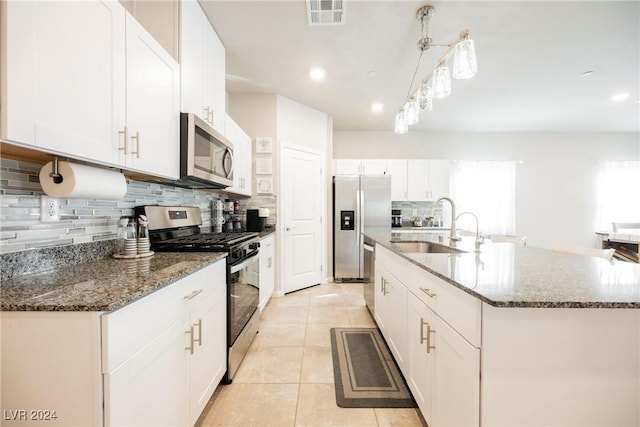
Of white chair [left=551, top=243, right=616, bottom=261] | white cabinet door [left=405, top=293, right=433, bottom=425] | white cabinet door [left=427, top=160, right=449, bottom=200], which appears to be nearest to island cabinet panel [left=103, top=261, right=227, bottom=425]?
white cabinet door [left=405, top=293, right=433, bottom=425]

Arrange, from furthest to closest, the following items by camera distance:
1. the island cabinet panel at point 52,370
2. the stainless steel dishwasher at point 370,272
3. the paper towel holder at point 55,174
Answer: the stainless steel dishwasher at point 370,272, the paper towel holder at point 55,174, the island cabinet panel at point 52,370

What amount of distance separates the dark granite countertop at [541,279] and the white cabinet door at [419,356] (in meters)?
0.27

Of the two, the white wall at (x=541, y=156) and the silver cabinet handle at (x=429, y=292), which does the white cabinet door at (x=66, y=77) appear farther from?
the white wall at (x=541, y=156)

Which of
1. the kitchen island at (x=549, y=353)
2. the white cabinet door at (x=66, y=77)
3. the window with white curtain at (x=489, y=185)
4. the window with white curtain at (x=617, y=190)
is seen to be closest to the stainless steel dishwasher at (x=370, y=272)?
the kitchen island at (x=549, y=353)

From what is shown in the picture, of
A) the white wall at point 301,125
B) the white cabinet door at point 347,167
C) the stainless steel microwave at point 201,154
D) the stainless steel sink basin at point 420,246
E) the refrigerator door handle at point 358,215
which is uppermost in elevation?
the white wall at point 301,125

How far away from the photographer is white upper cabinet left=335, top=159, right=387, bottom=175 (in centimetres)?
447

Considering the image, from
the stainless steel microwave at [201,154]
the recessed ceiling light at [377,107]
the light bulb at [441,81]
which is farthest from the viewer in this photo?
the recessed ceiling light at [377,107]

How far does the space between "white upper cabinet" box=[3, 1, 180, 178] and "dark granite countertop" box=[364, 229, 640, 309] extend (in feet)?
4.78

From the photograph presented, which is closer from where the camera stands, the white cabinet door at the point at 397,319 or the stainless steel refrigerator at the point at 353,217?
the white cabinet door at the point at 397,319

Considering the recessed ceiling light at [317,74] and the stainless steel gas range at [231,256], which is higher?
the recessed ceiling light at [317,74]

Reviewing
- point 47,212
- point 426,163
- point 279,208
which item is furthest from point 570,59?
point 47,212

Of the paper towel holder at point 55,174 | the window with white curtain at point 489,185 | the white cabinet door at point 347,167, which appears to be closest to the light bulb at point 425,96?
the paper towel holder at point 55,174

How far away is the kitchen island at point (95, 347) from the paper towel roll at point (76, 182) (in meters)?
0.32

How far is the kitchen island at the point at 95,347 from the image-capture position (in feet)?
2.37
